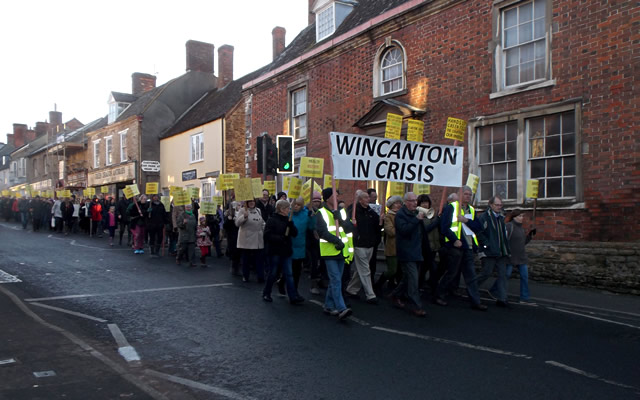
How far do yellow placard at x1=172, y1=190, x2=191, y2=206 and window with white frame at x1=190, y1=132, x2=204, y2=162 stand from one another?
50.9 ft

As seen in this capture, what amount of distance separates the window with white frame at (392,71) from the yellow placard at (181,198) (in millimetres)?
6653

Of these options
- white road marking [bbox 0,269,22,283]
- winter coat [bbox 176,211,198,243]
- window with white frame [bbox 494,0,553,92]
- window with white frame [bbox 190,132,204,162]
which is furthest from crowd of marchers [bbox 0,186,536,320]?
window with white frame [bbox 190,132,204,162]

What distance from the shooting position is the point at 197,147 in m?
30.2

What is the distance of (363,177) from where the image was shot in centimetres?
830

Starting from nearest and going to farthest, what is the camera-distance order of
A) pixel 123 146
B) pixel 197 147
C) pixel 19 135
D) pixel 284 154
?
pixel 284 154
pixel 197 147
pixel 123 146
pixel 19 135

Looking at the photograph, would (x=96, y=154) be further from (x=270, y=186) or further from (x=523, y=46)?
(x=523, y=46)

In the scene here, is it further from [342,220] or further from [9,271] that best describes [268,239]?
Answer: [9,271]

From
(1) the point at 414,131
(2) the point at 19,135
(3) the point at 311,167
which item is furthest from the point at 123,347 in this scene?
(2) the point at 19,135

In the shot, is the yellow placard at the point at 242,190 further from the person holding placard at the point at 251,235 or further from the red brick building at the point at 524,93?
the red brick building at the point at 524,93

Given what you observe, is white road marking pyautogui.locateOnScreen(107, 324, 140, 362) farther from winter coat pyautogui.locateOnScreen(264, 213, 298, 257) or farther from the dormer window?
the dormer window

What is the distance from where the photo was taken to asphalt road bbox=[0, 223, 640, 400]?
16.2ft

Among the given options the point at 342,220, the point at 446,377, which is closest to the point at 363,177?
the point at 342,220

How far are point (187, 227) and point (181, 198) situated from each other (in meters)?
1.09

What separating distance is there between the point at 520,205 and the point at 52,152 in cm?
4528
